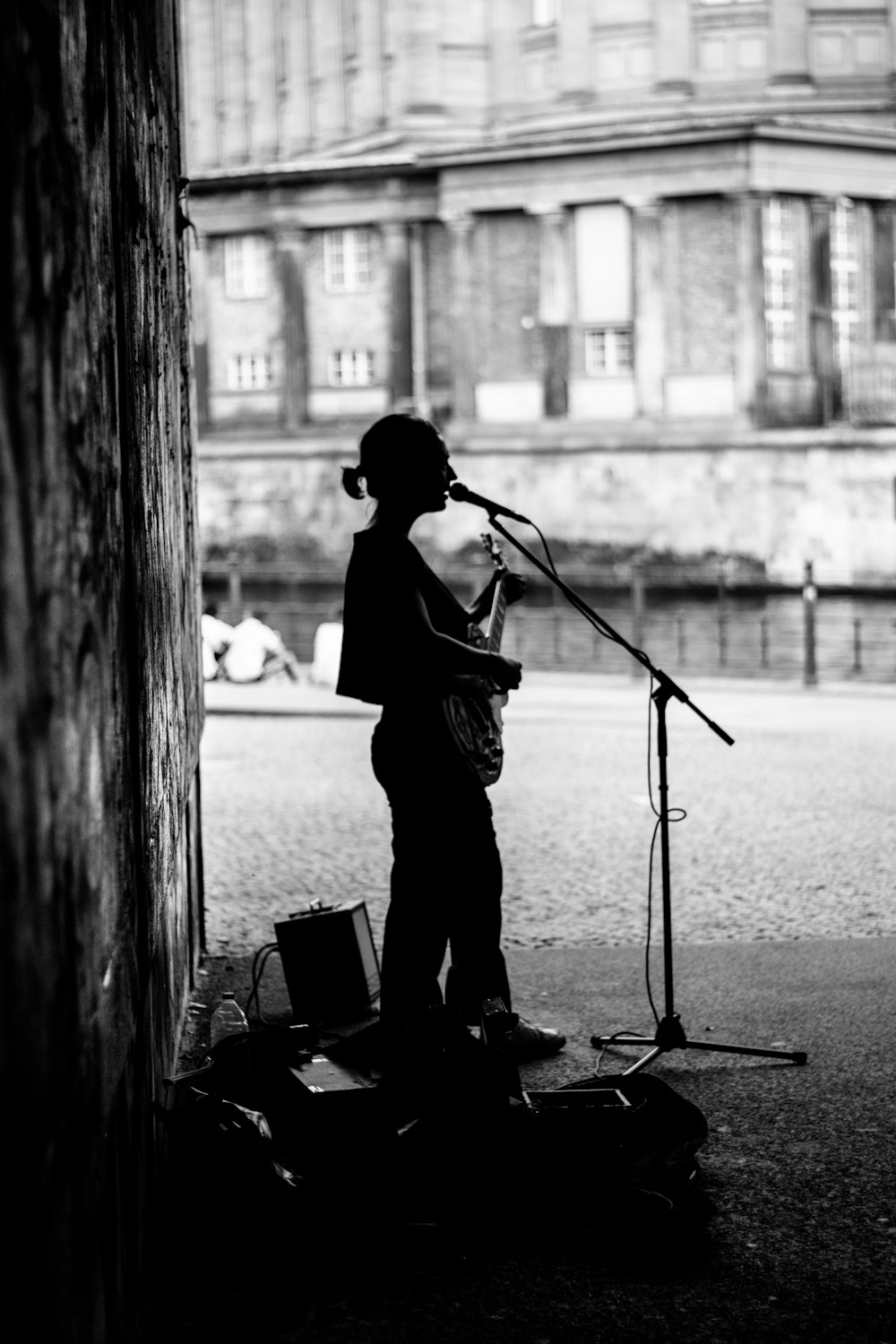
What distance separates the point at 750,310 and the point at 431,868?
33.1 metres

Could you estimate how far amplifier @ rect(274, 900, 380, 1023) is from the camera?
19.4 feet

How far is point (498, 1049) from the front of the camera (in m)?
4.31

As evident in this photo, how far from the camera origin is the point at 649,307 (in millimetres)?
37000

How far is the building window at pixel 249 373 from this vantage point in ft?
139

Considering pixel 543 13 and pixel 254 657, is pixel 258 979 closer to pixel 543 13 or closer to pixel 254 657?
pixel 254 657

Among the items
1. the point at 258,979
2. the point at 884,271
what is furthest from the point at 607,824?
the point at 884,271

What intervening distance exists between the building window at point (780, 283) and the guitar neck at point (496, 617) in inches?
1282

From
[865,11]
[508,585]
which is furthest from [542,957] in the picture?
[865,11]

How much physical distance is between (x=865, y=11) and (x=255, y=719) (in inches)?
1240

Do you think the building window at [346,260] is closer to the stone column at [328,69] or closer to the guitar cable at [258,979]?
the stone column at [328,69]

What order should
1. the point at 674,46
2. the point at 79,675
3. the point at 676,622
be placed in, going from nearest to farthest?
the point at 79,675
the point at 676,622
the point at 674,46

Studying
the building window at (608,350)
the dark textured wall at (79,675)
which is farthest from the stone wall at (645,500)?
the dark textured wall at (79,675)

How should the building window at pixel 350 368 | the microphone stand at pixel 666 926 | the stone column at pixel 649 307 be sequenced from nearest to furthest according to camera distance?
the microphone stand at pixel 666 926, the stone column at pixel 649 307, the building window at pixel 350 368

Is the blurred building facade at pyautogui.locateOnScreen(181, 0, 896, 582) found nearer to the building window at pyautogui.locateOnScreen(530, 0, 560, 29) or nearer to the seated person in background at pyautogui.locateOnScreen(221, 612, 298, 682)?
the building window at pyautogui.locateOnScreen(530, 0, 560, 29)
